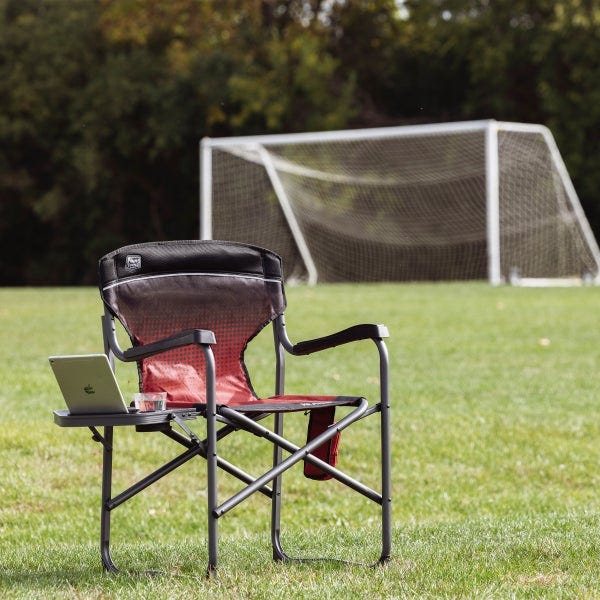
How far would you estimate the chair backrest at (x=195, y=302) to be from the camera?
15.1 ft

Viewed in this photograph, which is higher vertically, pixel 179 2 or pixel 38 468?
pixel 179 2

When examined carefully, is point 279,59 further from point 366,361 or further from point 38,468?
point 38,468

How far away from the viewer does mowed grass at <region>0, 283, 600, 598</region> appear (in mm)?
4203

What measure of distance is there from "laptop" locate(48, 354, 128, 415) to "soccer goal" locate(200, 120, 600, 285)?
2155 cm

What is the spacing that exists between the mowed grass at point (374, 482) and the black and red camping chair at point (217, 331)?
341mm

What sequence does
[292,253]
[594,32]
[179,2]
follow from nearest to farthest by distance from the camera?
[292,253] → [594,32] → [179,2]

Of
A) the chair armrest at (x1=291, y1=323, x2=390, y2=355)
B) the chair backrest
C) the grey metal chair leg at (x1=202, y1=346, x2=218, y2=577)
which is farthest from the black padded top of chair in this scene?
the grey metal chair leg at (x1=202, y1=346, x2=218, y2=577)

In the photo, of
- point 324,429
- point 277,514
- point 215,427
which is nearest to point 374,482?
point 277,514

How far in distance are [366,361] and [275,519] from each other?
7.44 m

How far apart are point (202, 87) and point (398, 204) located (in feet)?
25.5

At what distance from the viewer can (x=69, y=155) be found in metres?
36.2

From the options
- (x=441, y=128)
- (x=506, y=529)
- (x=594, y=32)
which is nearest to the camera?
(x=506, y=529)

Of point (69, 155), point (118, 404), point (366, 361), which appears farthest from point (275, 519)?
point (69, 155)

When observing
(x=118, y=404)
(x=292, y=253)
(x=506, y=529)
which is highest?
(x=118, y=404)
